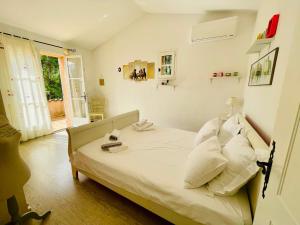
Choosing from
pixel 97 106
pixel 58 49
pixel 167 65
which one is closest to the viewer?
pixel 167 65

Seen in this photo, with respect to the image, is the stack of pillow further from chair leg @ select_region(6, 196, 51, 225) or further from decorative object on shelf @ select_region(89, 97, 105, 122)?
decorative object on shelf @ select_region(89, 97, 105, 122)

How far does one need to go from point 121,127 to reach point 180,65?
6.38ft

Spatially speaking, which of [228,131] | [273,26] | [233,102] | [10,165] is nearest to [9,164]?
[10,165]

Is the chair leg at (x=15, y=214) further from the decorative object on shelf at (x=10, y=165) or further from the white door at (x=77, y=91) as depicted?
the white door at (x=77, y=91)

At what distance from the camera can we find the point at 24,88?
10.1 ft

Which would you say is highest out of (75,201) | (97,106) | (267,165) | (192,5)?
(192,5)

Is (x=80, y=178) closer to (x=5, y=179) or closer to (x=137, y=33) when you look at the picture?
(x=5, y=179)

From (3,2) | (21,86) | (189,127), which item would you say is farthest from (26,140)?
(189,127)

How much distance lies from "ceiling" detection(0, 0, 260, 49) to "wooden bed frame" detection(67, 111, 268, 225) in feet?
7.22

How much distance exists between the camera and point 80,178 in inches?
79.0

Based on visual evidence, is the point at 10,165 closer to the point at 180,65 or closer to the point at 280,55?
the point at 280,55

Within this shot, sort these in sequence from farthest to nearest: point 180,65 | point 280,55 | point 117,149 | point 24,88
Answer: point 180,65 → point 24,88 → point 117,149 → point 280,55

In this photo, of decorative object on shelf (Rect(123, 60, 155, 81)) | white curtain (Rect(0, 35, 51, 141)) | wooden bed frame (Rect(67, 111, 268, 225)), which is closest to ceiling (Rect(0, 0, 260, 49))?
white curtain (Rect(0, 35, 51, 141))

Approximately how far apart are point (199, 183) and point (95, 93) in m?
4.37
